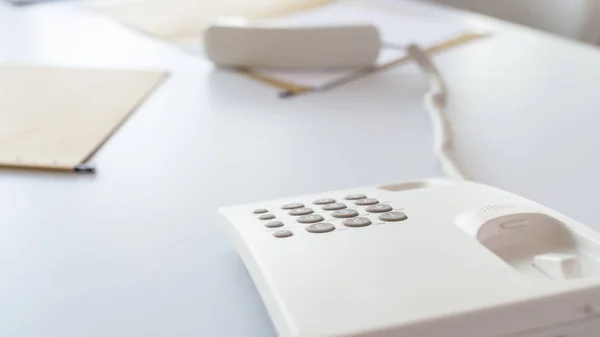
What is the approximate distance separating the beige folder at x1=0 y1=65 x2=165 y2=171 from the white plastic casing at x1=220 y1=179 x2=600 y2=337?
215 mm

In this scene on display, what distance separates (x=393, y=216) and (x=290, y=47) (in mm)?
435

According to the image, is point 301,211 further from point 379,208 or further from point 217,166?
point 217,166

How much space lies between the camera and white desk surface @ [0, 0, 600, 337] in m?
0.39

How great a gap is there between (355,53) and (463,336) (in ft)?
1.74

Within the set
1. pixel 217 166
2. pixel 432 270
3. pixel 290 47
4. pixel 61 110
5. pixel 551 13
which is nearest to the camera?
pixel 432 270

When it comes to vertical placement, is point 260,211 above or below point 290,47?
below

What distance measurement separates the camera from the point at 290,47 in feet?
2.63

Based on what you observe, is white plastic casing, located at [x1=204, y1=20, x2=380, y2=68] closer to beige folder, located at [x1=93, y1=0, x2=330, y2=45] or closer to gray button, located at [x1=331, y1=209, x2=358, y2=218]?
beige folder, located at [x1=93, y1=0, x2=330, y2=45]

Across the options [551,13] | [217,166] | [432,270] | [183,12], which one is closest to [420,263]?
[432,270]

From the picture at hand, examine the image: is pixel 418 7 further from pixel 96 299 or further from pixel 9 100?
pixel 96 299

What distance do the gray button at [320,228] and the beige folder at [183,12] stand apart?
58cm

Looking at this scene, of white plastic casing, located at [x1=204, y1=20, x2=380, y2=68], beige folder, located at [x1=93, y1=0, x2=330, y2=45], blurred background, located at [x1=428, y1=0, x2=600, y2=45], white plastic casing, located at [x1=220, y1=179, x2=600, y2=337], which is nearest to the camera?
white plastic casing, located at [x1=220, y1=179, x2=600, y2=337]

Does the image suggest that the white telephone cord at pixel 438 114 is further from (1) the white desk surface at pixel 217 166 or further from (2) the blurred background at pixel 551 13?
(2) the blurred background at pixel 551 13

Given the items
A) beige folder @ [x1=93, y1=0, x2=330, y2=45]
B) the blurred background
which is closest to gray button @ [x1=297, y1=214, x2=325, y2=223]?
beige folder @ [x1=93, y1=0, x2=330, y2=45]
